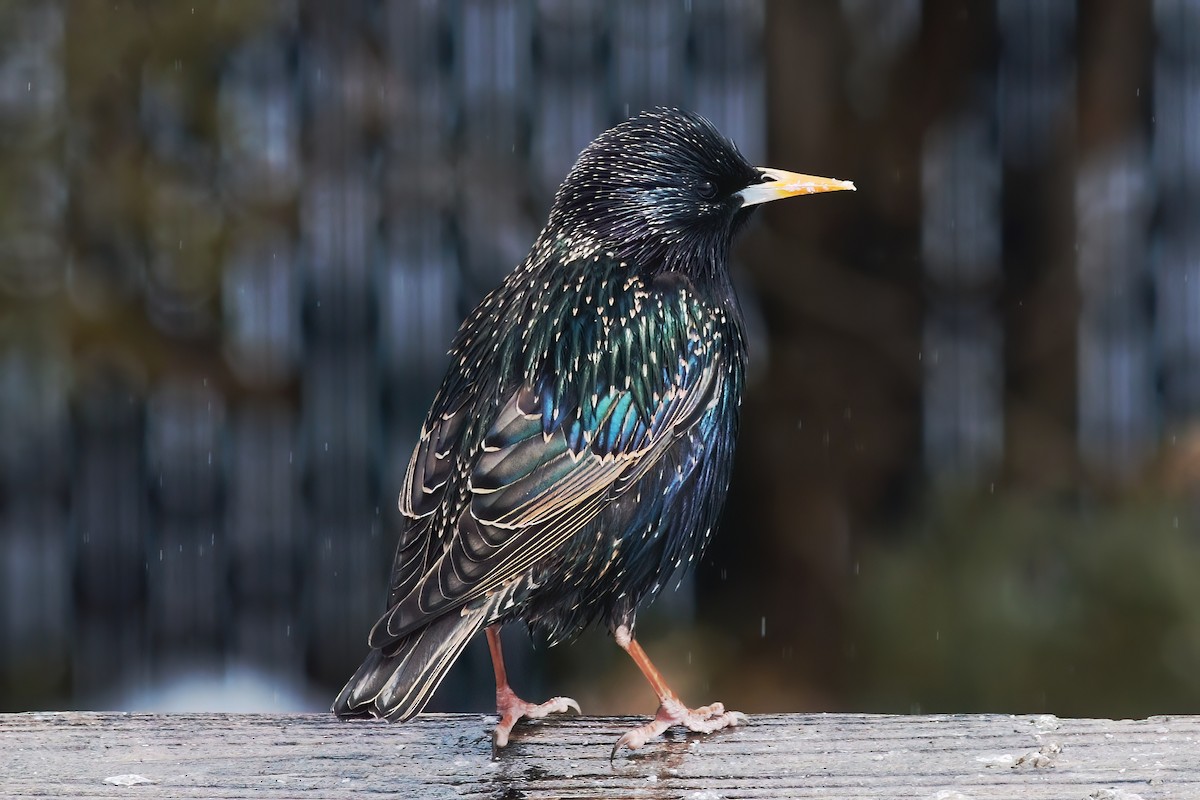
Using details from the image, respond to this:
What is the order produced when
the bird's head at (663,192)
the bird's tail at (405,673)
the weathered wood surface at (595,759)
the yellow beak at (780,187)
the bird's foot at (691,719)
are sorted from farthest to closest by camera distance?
the bird's head at (663,192) → the yellow beak at (780,187) → the bird's foot at (691,719) → the bird's tail at (405,673) → the weathered wood surface at (595,759)

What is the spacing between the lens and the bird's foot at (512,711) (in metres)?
1.77

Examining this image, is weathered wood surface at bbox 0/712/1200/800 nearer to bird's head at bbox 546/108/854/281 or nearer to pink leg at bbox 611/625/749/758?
pink leg at bbox 611/625/749/758

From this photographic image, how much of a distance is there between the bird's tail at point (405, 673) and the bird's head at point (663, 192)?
1.87ft

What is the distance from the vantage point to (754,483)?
3770mm

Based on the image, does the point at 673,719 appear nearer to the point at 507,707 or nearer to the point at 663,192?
the point at 507,707

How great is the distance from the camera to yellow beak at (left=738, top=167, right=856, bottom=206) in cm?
200

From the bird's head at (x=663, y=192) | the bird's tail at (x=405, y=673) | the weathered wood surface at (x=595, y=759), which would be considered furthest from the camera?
the bird's head at (x=663, y=192)

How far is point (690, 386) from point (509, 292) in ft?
0.93

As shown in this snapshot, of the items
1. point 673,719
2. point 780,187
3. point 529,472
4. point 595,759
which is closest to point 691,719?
point 673,719

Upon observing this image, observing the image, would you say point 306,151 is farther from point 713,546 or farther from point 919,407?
point 919,407

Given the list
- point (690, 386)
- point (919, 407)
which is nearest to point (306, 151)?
point (919, 407)

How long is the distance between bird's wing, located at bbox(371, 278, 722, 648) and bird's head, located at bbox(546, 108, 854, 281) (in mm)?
161

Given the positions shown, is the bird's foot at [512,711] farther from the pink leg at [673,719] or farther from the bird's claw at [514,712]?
the pink leg at [673,719]

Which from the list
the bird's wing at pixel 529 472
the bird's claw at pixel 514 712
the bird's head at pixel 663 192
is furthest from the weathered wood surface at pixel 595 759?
the bird's head at pixel 663 192
